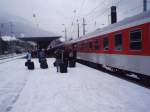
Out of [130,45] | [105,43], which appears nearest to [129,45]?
[130,45]

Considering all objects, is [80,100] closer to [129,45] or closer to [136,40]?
[136,40]

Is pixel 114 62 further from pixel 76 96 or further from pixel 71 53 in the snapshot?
pixel 71 53

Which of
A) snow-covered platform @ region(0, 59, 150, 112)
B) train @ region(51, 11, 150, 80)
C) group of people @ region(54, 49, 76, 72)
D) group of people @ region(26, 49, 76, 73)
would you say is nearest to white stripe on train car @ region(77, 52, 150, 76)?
train @ region(51, 11, 150, 80)

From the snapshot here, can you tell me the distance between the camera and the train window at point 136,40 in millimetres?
11730

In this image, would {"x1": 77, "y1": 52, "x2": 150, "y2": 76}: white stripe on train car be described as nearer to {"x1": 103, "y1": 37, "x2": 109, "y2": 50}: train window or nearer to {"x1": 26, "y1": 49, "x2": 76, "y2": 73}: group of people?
{"x1": 103, "y1": 37, "x2": 109, "y2": 50}: train window

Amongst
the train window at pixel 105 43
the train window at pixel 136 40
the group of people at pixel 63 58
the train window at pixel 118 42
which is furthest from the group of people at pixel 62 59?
the train window at pixel 136 40

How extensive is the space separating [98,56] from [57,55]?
11.1 ft

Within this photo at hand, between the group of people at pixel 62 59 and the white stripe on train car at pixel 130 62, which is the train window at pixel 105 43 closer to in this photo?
the white stripe on train car at pixel 130 62

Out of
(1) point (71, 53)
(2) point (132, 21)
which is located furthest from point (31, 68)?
(2) point (132, 21)

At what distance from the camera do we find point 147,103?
826cm

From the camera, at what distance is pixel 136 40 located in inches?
476

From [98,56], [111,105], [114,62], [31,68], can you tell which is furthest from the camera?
[31,68]

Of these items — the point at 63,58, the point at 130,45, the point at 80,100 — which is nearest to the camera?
the point at 80,100

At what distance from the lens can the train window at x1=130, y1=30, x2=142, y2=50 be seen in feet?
38.5
